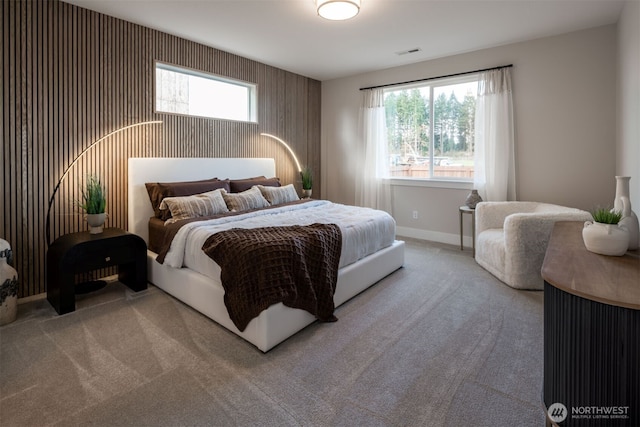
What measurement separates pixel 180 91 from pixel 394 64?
3149 millimetres

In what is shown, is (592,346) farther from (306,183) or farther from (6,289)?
(306,183)

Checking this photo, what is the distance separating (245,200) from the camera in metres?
3.87

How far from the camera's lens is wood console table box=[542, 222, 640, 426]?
1.10m

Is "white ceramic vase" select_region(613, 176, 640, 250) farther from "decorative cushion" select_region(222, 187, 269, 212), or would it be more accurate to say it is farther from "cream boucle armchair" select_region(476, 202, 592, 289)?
"decorative cushion" select_region(222, 187, 269, 212)

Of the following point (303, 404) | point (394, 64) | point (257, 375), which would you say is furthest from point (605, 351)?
point (394, 64)

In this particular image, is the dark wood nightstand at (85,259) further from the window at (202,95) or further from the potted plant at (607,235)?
the potted plant at (607,235)

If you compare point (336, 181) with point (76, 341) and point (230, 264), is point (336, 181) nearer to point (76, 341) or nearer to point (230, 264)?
point (230, 264)

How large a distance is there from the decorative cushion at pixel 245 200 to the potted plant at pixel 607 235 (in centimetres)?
308

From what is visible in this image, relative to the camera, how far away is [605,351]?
1.14 metres

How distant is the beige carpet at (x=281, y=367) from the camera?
1.66m

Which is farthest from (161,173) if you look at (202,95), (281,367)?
(281,367)

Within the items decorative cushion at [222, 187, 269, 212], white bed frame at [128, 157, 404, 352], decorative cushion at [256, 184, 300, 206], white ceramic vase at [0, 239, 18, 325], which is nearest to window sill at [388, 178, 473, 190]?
white bed frame at [128, 157, 404, 352]

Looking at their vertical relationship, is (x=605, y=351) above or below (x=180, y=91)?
below

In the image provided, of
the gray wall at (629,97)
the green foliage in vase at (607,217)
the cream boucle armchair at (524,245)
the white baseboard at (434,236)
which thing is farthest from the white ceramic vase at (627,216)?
the white baseboard at (434,236)
